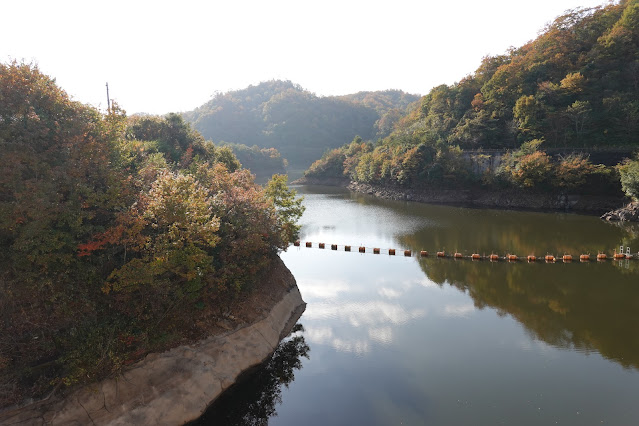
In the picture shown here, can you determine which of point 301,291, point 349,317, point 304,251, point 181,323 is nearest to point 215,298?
point 181,323

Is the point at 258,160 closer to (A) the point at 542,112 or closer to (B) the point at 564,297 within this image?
(A) the point at 542,112

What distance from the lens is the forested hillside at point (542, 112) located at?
1580 inches

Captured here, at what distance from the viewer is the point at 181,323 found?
11.5 meters

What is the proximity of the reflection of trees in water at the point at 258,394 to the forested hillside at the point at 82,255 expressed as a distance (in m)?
2.21

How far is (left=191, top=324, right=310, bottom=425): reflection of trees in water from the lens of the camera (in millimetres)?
10344

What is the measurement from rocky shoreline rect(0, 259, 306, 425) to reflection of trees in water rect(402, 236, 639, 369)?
10983 millimetres

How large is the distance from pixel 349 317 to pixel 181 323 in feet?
25.0

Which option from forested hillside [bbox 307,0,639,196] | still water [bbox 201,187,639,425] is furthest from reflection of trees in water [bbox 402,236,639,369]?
forested hillside [bbox 307,0,639,196]

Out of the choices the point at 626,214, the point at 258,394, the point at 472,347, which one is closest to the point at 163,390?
the point at 258,394

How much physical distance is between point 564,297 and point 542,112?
33899 mm

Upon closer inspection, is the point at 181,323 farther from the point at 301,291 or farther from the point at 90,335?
the point at 301,291

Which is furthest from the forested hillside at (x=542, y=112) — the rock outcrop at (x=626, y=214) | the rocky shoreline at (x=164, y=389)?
the rocky shoreline at (x=164, y=389)

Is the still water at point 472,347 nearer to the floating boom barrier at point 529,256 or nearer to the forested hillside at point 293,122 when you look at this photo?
the floating boom barrier at point 529,256

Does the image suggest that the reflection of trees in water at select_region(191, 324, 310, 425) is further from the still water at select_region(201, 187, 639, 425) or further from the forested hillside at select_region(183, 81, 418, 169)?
the forested hillside at select_region(183, 81, 418, 169)
